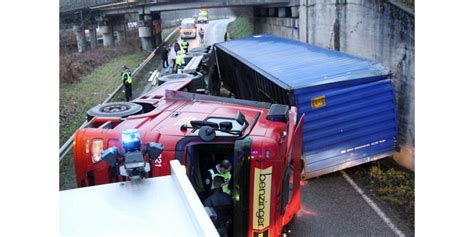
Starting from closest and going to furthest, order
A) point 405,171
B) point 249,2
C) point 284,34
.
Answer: point 405,171, point 284,34, point 249,2

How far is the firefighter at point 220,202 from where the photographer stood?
4905 millimetres

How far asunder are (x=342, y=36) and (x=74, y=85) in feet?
34.5

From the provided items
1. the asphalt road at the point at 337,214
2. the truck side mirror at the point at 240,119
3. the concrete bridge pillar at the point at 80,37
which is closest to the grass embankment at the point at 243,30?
the concrete bridge pillar at the point at 80,37

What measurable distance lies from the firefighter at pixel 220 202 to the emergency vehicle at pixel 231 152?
12 centimetres

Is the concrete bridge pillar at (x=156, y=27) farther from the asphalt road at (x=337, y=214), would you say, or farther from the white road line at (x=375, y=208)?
the asphalt road at (x=337, y=214)

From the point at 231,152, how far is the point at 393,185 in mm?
4202

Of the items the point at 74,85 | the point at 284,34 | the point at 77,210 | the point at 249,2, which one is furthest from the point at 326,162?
the point at 249,2

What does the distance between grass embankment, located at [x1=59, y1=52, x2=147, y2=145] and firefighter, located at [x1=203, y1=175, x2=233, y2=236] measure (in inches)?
260

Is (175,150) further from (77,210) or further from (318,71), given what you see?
(318,71)

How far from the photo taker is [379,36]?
418 inches

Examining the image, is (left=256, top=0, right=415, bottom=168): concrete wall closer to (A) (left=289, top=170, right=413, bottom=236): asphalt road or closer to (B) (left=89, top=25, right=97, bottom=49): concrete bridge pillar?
(A) (left=289, top=170, right=413, bottom=236): asphalt road

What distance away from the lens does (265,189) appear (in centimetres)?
469
